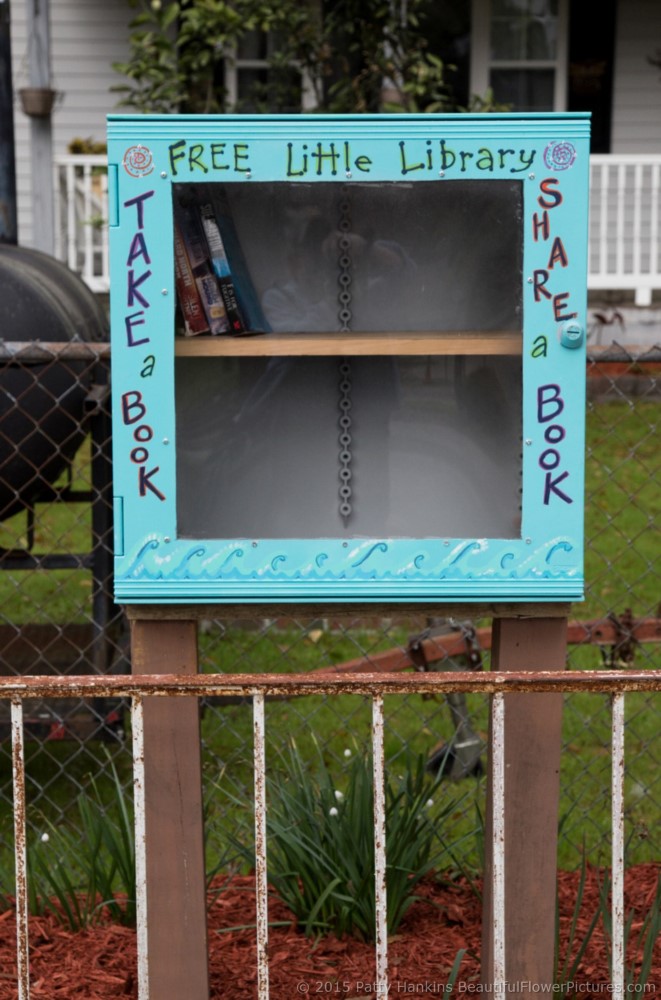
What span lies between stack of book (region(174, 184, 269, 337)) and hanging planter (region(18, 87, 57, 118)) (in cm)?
679

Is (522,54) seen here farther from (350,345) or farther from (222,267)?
(350,345)

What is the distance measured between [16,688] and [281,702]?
3.26m

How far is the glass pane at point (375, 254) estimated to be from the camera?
2824mm

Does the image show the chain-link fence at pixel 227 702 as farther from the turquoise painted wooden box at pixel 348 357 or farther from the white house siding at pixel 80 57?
the white house siding at pixel 80 57

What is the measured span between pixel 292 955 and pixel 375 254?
1.67m

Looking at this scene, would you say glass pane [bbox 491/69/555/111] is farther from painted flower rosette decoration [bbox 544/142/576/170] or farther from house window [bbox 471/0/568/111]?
painted flower rosette decoration [bbox 544/142/576/170]

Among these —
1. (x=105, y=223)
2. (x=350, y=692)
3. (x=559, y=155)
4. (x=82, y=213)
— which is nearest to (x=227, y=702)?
(x=350, y=692)

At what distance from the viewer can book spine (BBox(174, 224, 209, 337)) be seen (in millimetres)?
2717

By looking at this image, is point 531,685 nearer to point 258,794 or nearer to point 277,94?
point 258,794

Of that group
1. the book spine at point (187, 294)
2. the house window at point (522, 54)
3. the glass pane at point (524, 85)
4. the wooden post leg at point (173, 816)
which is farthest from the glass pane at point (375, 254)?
A: the glass pane at point (524, 85)

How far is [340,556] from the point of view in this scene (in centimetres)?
260

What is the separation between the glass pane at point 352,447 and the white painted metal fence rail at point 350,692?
0.62 metres

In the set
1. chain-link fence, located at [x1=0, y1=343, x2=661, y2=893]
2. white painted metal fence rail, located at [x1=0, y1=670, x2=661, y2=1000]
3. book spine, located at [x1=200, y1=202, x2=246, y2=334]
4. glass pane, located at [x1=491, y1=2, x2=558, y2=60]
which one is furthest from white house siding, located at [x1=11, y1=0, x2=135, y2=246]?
white painted metal fence rail, located at [x1=0, y1=670, x2=661, y2=1000]

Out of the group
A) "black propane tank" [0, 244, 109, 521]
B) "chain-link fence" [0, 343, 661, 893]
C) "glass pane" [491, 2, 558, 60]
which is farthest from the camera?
"glass pane" [491, 2, 558, 60]
